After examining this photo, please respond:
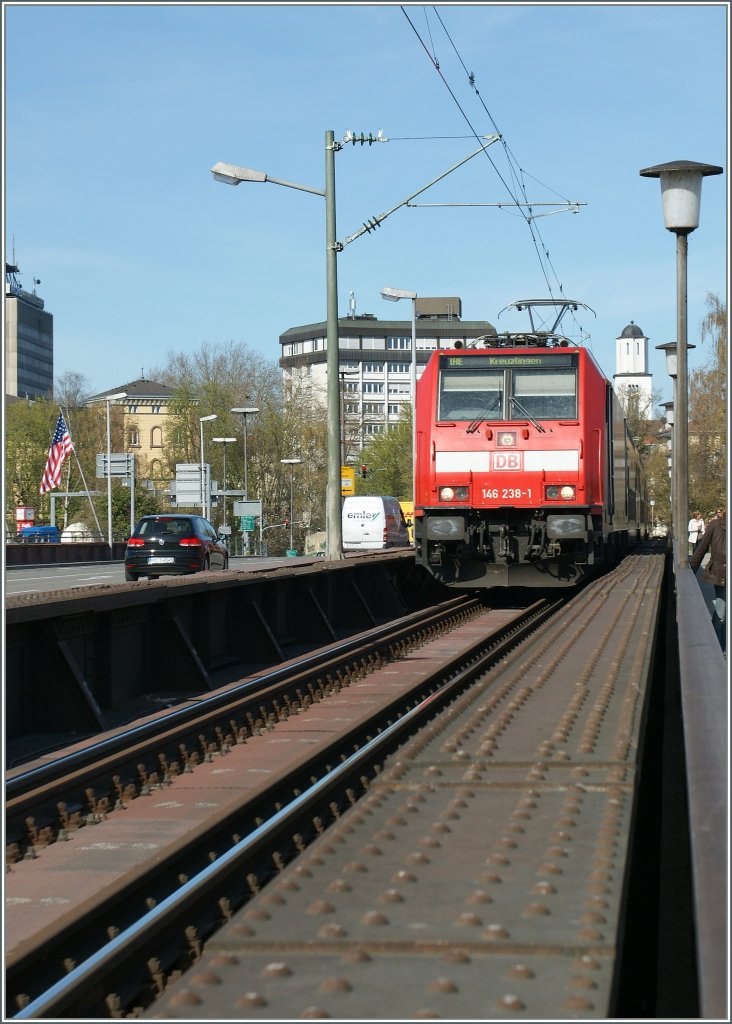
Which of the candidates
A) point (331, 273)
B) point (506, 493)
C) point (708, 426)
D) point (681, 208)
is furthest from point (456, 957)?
point (708, 426)

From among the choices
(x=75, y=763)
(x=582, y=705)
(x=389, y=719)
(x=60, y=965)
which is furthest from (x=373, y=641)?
(x=60, y=965)

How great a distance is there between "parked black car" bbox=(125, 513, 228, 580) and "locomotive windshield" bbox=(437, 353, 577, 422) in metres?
9.26

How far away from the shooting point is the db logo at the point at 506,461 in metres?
21.0

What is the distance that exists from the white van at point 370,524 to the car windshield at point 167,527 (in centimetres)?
1262

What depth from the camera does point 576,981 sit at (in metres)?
2.88

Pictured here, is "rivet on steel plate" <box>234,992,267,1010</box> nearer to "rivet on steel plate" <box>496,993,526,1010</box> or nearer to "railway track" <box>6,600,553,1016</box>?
"rivet on steel plate" <box>496,993,526,1010</box>

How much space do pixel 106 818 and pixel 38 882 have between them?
1395mm

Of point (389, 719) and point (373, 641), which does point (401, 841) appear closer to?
point (389, 719)

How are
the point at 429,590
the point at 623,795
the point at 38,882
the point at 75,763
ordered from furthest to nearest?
the point at 429,590 < the point at 75,763 < the point at 38,882 < the point at 623,795

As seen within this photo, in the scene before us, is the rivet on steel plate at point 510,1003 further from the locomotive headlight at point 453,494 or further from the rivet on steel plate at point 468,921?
the locomotive headlight at point 453,494

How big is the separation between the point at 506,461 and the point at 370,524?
2062 cm

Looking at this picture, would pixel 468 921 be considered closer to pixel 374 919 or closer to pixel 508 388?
pixel 374 919

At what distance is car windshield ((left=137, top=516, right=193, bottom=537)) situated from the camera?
29234 millimetres

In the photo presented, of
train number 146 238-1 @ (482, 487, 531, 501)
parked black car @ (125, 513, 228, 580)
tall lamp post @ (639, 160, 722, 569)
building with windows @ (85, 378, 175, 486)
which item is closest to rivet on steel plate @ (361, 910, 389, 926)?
tall lamp post @ (639, 160, 722, 569)
